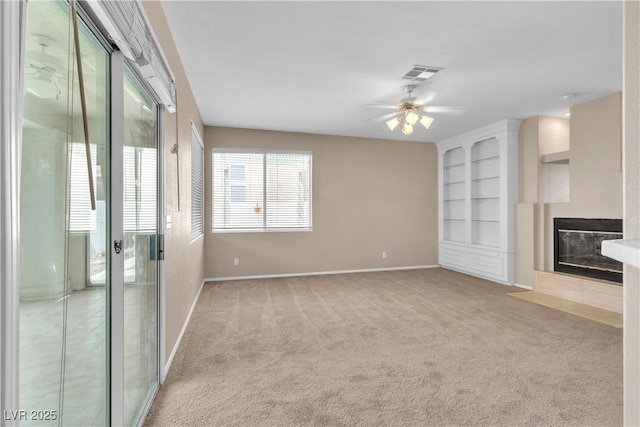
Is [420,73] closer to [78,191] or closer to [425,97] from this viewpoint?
[425,97]

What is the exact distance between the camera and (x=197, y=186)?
4949 millimetres

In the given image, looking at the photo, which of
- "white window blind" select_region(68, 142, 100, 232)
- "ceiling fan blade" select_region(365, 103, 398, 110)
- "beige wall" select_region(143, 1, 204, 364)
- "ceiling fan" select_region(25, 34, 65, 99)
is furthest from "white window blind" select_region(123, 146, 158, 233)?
"ceiling fan blade" select_region(365, 103, 398, 110)

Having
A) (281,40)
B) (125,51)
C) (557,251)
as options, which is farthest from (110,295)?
(557,251)

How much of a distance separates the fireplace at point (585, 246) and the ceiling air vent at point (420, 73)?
118 inches

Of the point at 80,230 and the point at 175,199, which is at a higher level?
the point at 175,199

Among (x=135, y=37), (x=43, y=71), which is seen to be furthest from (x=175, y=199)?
(x=43, y=71)

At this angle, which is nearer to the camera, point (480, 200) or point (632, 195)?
point (632, 195)

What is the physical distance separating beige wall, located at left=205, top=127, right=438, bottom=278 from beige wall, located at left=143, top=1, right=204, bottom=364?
1.99 metres

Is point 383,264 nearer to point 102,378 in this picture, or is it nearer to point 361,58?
point 361,58

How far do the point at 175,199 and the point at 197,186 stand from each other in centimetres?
215

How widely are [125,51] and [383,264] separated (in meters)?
5.84

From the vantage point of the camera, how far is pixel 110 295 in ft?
5.34

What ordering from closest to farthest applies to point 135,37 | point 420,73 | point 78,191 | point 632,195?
point 632,195 → point 78,191 → point 135,37 → point 420,73

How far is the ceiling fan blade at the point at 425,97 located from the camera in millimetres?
4008
